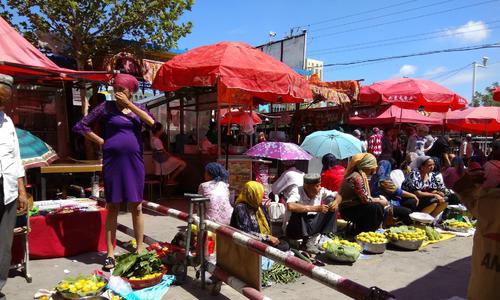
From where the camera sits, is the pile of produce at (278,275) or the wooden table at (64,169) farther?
the wooden table at (64,169)

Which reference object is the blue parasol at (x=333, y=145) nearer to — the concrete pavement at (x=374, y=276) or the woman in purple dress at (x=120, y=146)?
the concrete pavement at (x=374, y=276)

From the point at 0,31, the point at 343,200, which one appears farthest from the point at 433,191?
the point at 0,31

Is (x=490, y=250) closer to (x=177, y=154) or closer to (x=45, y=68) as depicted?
(x=45, y=68)

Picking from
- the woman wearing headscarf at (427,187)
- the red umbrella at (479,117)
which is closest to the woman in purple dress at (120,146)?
the woman wearing headscarf at (427,187)

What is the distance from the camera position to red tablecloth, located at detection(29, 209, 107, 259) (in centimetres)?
444

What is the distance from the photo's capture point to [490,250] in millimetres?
2096

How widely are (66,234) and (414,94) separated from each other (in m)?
7.72

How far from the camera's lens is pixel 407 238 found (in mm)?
5477

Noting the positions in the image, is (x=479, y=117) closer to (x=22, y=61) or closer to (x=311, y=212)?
(x=311, y=212)

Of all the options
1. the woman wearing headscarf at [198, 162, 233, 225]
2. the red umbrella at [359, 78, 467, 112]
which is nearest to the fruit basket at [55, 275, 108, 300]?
the woman wearing headscarf at [198, 162, 233, 225]


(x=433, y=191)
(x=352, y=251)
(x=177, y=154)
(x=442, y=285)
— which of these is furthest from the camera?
(x=177, y=154)

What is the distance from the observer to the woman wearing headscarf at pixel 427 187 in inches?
261

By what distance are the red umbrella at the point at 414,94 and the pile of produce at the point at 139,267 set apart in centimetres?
727

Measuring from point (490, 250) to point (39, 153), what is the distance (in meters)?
4.39
